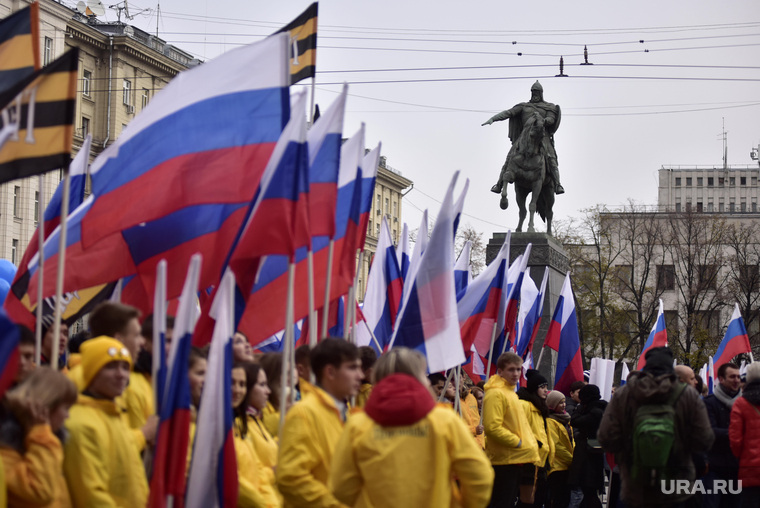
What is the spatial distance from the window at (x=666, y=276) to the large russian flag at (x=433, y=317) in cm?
4270

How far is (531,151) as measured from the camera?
22.5 metres

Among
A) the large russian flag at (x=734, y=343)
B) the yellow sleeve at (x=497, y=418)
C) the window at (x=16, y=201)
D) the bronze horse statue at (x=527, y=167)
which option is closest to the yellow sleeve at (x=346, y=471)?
the yellow sleeve at (x=497, y=418)

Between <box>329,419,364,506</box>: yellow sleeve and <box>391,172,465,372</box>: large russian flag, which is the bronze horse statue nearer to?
<box>391,172,465,372</box>: large russian flag

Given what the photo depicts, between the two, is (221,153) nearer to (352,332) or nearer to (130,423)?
(352,332)

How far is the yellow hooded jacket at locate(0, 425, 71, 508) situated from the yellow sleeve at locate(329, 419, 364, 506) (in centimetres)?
130

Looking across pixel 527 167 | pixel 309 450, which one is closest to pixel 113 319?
pixel 309 450

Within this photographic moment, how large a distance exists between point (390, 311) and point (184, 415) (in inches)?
290

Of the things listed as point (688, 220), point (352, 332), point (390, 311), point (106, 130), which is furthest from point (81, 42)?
point (352, 332)

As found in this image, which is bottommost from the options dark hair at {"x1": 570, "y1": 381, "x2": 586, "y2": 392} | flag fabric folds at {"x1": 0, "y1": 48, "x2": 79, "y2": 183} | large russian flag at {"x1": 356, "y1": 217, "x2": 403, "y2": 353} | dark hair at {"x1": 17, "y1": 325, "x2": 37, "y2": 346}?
dark hair at {"x1": 570, "y1": 381, "x2": 586, "y2": 392}

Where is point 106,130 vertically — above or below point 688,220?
above

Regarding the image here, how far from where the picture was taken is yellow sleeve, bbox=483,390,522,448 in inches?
439

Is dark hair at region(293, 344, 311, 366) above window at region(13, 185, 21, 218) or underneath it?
underneath

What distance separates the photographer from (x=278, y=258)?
356 inches

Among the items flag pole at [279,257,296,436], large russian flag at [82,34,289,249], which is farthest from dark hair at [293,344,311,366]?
large russian flag at [82,34,289,249]
